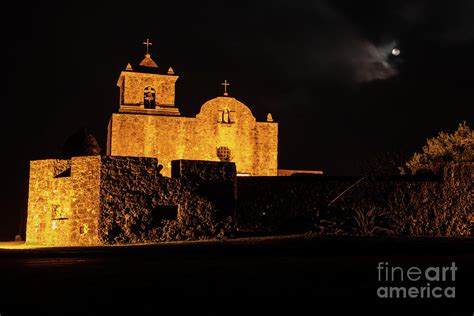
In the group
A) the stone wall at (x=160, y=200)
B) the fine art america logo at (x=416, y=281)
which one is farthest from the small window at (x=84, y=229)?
the fine art america logo at (x=416, y=281)

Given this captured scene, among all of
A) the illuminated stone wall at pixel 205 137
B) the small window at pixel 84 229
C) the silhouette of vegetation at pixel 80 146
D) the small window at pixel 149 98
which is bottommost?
the small window at pixel 84 229

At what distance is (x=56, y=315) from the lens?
6.44 m

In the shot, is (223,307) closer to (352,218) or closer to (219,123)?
(352,218)

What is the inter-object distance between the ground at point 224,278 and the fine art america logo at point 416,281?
0.53ft

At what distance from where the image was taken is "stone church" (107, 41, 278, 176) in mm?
38281

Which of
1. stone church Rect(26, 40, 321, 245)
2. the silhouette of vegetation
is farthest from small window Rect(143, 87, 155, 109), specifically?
stone church Rect(26, 40, 321, 245)

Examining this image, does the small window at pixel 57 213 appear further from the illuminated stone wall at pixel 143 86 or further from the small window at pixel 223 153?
the illuminated stone wall at pixel 143 86

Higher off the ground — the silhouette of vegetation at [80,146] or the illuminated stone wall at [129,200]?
the silhouette of vegetation at [80,146]

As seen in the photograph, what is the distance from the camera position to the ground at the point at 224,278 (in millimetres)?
6922

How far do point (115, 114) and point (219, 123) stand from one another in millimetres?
6478

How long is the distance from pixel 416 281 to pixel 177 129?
31.2 m

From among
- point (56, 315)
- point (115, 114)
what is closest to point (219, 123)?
point (115, 114)

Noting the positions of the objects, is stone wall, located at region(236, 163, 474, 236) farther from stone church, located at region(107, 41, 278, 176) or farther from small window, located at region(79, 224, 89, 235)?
stone church, located at region(107, 41, 278, 176)

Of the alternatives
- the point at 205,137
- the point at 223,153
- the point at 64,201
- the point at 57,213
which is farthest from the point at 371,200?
the point at 205,137
